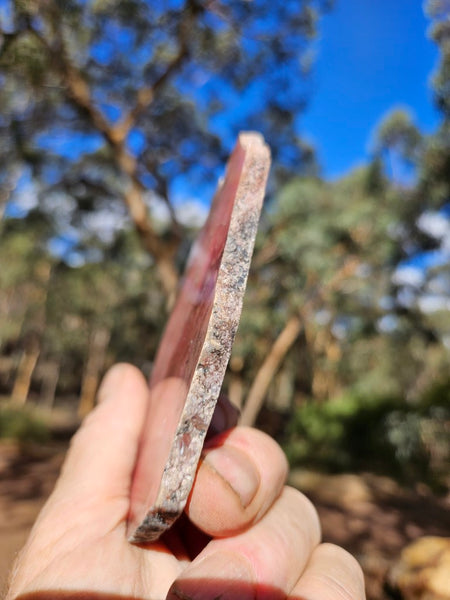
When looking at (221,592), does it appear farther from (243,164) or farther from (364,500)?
(364,500)

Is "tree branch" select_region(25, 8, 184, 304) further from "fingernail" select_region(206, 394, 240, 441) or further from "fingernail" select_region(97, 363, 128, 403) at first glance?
"fingernail" select_region(206, 394, 240, 441)

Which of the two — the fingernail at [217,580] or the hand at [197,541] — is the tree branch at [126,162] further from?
the fingernail at [217,580]

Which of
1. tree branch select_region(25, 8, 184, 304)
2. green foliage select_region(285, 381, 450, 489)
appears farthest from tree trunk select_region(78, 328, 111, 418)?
tree branch select_region(25, 8, 184, 304)

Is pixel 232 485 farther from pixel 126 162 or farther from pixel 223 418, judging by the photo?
pixel 126 162

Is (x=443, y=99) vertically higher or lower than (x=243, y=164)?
higher

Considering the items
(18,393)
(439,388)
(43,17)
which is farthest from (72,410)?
(43,17)

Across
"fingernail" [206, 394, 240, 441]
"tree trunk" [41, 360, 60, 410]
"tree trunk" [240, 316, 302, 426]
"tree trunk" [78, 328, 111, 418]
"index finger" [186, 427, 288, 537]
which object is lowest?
"tree trunk" [41, 360, 60, 410]

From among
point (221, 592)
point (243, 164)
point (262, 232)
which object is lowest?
point (221, 592)
